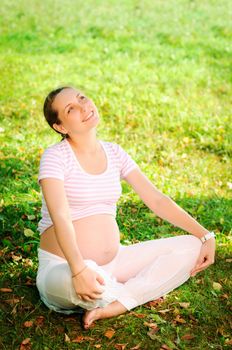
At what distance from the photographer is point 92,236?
337cm

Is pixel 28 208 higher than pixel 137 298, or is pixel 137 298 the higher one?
pixel 137 298

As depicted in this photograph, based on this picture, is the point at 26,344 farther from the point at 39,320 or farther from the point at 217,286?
the point at 217,286

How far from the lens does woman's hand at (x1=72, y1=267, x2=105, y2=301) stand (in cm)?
296

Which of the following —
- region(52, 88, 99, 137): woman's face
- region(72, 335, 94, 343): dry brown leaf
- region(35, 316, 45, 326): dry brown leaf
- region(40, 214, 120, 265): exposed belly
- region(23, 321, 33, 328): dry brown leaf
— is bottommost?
region(35, 316, 45, 326): dry brown leaf

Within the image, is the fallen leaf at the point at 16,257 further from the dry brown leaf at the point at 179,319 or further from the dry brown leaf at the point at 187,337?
the dry brown leaf at the point at 187,337

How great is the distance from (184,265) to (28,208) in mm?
1545

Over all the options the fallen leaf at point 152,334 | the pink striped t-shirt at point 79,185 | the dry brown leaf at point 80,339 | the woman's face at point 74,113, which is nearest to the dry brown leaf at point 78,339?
the dry brown leaf at point 80,339

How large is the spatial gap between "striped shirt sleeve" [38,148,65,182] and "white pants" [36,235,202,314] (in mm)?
489

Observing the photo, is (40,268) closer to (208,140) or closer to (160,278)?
(160,278)

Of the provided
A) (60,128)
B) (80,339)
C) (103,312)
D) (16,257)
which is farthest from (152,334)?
(60,128)

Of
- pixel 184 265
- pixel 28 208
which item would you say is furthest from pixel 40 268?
pixel 28 208

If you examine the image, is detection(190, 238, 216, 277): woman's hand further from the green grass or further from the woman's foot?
the woman's foot

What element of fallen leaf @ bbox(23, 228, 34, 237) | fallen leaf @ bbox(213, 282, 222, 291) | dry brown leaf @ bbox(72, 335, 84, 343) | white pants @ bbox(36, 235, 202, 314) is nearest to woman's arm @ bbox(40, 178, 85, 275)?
white pants @ bbox(36, 235, 202, 314)

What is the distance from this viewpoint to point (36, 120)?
6492mm
